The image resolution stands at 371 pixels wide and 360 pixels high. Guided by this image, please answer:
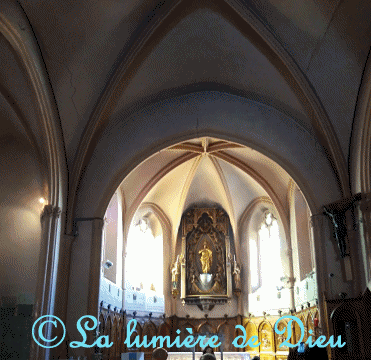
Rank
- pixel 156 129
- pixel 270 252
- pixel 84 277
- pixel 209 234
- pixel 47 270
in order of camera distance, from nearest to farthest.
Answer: pixel 47 270, pixel 84 277, pixel 156 129, pixel 270 252, pixel 209 234

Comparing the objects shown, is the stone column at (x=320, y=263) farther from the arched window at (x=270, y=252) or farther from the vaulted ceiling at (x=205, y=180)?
the arched window at (x=270, y=252)

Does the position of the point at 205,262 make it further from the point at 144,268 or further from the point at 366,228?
the point at 366,228

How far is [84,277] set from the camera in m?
12.7

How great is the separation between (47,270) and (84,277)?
1.21m

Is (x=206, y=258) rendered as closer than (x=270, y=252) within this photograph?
No

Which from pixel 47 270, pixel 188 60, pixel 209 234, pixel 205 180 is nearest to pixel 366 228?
pixel 188 60

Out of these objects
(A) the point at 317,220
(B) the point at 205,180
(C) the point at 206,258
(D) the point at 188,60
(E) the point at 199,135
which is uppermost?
(D) the point at 188,60

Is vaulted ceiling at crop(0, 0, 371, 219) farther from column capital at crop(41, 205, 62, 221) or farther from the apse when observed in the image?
the apse

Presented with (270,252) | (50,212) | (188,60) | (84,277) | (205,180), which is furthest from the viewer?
(205,180)

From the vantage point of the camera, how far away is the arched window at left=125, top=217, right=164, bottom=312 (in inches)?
720

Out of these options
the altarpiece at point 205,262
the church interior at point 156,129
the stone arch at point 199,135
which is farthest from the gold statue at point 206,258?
the stone arch at point 199,135

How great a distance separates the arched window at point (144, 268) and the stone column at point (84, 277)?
16.2 ft

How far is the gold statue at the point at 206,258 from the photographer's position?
65.3 ft

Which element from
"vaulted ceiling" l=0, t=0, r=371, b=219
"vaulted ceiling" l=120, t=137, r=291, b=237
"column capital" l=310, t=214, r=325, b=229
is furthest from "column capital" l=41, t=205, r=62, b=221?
"column capital" l=310, t=214, r=325, b=229
